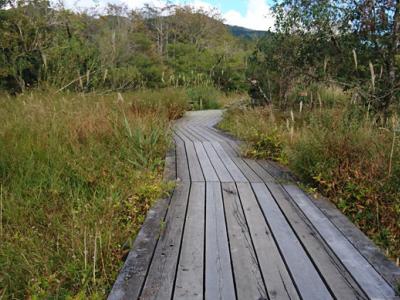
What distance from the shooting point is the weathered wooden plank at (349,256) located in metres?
1.74

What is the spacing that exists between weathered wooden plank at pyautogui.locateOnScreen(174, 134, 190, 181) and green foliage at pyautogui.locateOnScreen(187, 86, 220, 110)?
20.6 ft

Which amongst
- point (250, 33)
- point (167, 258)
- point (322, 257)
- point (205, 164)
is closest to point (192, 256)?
point (167, 258)

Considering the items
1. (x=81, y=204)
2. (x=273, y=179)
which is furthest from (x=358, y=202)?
(x=81, y=204)

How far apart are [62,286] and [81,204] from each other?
951 mm

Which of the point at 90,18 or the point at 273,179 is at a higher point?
the point at 90,18

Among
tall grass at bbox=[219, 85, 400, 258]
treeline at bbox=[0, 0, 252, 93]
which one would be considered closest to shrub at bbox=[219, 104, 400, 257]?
tall grass at bbox=[219, 85, 400, 258]

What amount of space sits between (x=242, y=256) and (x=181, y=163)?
2.26 metres

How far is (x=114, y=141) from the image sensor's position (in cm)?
409

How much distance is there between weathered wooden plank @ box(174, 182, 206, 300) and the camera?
68.2 inches

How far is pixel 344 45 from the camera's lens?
580 cm

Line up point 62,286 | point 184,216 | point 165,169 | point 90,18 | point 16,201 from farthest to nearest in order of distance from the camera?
1. point 90,18
2. point 165,169
3. point 16,201
4. point 184,216
5. point 62,286

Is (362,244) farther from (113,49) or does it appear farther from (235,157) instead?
(113,49)

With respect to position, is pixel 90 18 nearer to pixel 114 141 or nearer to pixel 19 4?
pixel 19 4

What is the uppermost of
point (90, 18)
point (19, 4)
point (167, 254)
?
point (90, 18)
